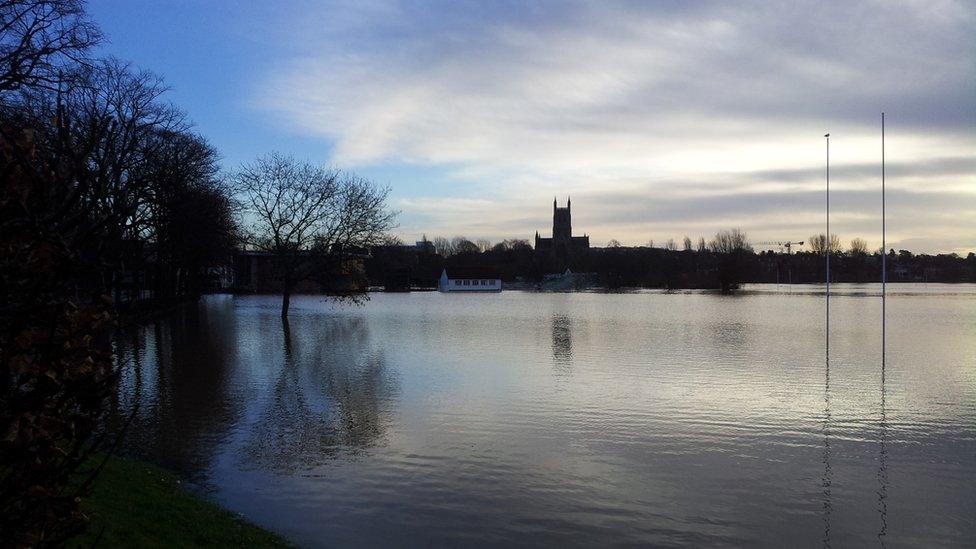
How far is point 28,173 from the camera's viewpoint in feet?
11.5

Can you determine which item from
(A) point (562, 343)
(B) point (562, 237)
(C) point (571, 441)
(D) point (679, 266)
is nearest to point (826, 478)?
(C) point (571, 441)

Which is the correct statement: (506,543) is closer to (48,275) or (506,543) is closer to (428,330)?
(48,275)

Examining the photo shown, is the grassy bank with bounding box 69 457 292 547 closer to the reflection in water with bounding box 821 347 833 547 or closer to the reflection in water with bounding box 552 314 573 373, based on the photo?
the reflection in water with bounding box 821 347 833 547

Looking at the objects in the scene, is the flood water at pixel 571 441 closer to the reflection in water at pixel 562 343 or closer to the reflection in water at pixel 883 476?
the reflection in water at pixel 883 476

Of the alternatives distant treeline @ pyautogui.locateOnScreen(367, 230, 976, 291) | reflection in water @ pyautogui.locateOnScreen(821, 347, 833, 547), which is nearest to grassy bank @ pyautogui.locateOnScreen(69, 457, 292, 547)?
reflection in water @ pyautogui.locateOnScreen(821, 347, 833, 547)

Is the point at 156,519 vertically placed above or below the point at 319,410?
above

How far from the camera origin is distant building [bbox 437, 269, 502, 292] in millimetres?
100875

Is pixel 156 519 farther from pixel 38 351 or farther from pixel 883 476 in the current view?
pixel 883 476

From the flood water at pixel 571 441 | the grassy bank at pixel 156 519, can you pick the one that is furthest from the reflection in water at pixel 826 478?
the grassy bank at pixel 156 519

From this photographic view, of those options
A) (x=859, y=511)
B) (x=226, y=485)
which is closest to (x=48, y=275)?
(x=226, y=485)

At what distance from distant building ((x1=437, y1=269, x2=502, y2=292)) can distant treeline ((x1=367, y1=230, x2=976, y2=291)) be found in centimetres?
92

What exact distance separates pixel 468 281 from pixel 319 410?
87100 millimetres

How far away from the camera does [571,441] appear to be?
12328 millimetres

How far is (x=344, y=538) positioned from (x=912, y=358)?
2190 cm
